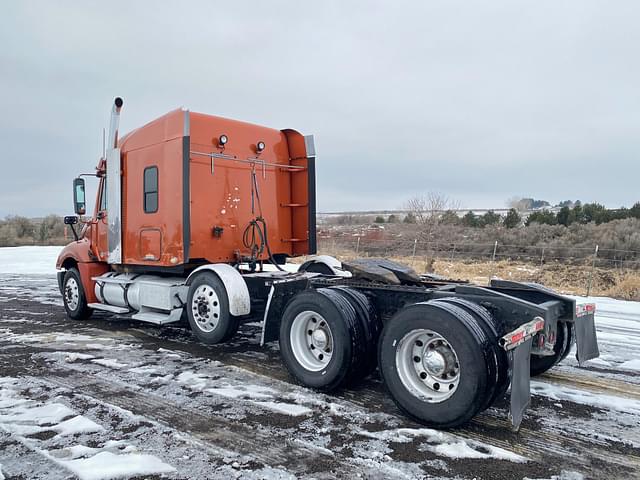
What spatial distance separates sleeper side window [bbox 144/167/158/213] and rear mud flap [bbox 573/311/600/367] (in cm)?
579


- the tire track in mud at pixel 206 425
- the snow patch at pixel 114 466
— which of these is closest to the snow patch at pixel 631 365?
the tire track in mud at pixel 206 425

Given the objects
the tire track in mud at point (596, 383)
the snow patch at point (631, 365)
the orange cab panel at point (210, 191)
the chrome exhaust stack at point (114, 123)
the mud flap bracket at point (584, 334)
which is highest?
the chrome exhaust stack at point (114, 123)

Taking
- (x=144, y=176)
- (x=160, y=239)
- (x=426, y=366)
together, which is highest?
(x=144, y=176)

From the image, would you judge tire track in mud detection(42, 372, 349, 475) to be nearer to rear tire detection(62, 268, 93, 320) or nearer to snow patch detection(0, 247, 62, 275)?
rear tire detection(62, 268, 93, 320)

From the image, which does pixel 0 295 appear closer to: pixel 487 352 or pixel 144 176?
pixel 144 176

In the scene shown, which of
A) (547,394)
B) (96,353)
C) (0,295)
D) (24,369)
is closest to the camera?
(547,394)

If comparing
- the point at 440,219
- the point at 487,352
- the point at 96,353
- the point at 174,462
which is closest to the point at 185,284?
the point at 96,353

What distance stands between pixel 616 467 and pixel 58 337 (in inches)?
286

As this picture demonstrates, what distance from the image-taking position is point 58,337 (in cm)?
759

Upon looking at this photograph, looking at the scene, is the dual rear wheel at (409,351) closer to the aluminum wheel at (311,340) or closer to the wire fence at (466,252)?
the aluminum wheel at (311,340)

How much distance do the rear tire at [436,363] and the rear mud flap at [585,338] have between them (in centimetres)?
138

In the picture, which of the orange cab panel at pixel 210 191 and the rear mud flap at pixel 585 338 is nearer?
the rear mud flap at pixel 585 338

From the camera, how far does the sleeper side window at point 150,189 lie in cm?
757

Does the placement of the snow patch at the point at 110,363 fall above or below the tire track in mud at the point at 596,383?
above
